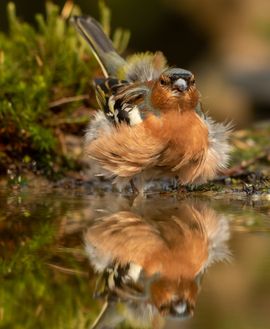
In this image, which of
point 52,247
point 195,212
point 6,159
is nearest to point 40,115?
point 6,159

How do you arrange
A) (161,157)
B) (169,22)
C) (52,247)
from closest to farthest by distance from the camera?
1. (52,247)
2. (161,157)
3. (169,22)

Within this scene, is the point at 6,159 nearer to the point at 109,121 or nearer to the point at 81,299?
the point at 109,121

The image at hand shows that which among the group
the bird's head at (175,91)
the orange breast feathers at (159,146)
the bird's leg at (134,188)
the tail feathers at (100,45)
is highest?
the tail feathers at (100,45)

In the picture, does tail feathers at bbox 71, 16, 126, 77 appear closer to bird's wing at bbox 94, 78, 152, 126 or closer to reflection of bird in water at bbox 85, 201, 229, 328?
bird's wing at bbox 94, 78, 152, 126

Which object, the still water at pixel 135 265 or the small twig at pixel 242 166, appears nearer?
the still water at pixel 135 265

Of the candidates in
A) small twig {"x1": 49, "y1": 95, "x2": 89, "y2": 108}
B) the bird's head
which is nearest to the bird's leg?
the bird's head

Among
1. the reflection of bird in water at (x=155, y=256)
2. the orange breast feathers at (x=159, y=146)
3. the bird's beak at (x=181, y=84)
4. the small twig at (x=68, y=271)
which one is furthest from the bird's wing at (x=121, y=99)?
the small twig at (x=68, y=271)

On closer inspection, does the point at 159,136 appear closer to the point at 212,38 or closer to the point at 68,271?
the point at 68,271

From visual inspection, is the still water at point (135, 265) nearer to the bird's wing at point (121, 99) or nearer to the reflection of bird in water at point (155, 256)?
the reflection of bird in water at point (155, 256)
